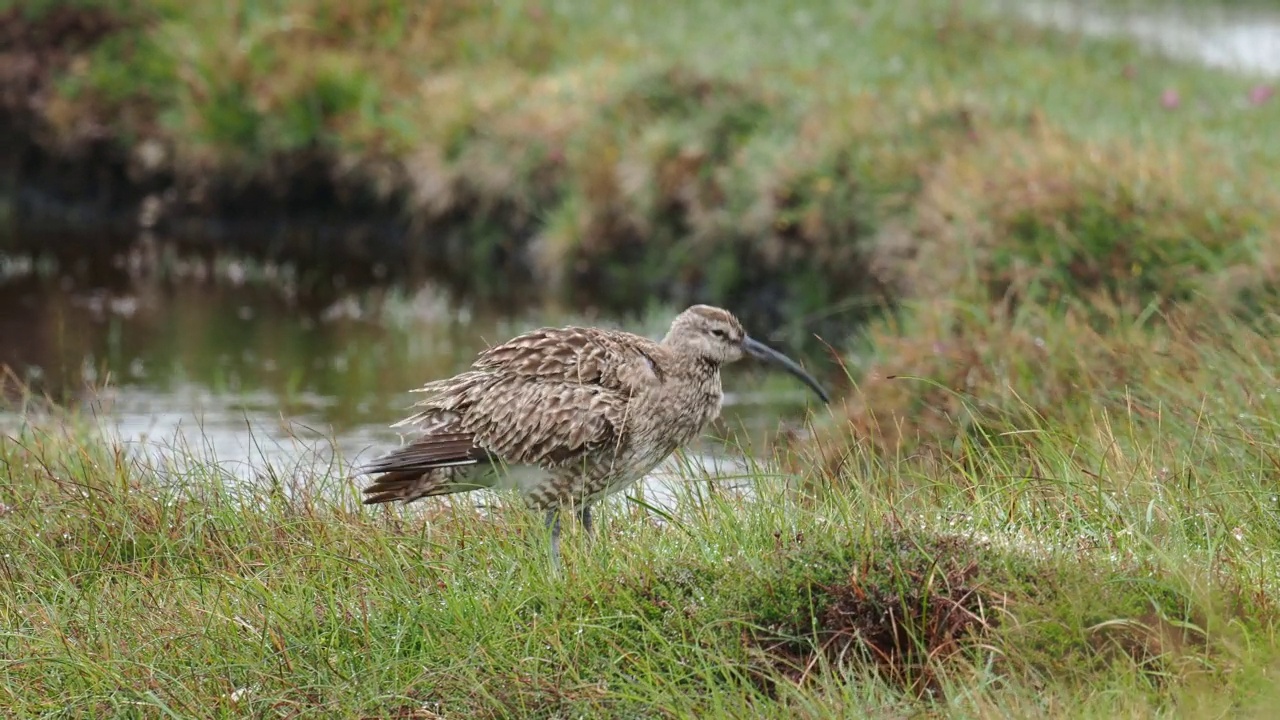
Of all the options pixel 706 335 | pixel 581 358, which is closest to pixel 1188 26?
pixel 706 335

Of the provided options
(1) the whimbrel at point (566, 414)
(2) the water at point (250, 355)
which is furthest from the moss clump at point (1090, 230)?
(1) the whimbrel at point (566, 414)

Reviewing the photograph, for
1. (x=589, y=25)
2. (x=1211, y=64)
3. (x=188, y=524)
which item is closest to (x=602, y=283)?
(x=589, y=25)

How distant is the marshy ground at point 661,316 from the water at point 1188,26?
121 centimetres

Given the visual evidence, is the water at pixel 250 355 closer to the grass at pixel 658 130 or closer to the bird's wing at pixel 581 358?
the grass at pixel 658 130

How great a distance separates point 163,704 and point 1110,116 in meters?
11.2

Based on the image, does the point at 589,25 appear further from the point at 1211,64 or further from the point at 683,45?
the point at 1211,64

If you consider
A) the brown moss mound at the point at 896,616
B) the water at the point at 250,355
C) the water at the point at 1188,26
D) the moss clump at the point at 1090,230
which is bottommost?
the water at the point at 250,355

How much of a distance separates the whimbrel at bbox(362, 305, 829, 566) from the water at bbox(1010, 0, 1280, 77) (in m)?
12.5

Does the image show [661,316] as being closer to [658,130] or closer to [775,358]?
[658,130]

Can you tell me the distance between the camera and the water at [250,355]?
10.5 metres

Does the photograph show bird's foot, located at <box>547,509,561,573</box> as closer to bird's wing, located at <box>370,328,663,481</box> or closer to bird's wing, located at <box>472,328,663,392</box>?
bird's wing, located at <box>370,328,663,481</box>

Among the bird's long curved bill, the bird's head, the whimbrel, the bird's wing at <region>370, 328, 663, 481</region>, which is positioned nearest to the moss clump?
the bird's long curved bill

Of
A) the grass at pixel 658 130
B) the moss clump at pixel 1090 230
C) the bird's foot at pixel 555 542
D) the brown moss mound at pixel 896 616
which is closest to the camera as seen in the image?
the brown moss mound at pixel 896 616

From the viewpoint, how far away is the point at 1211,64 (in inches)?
746
